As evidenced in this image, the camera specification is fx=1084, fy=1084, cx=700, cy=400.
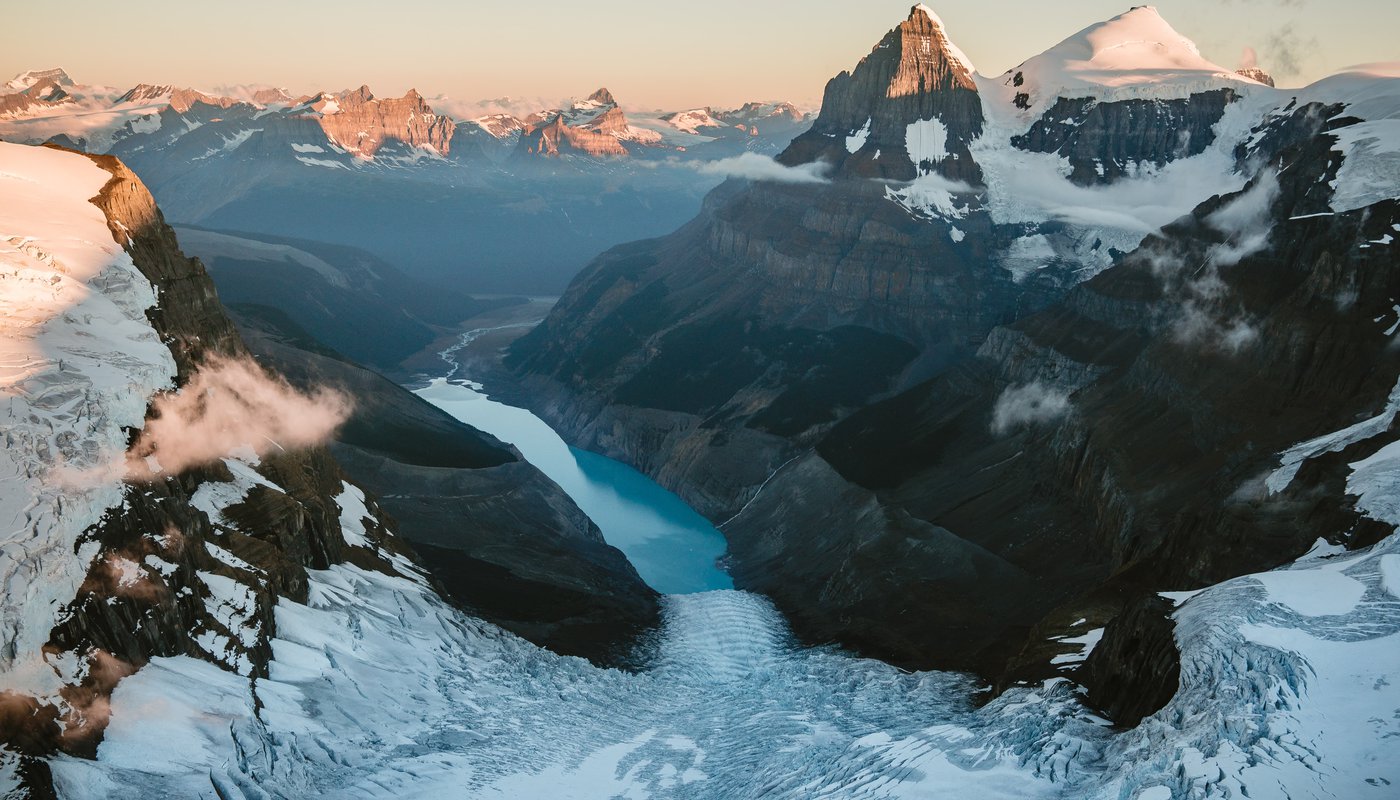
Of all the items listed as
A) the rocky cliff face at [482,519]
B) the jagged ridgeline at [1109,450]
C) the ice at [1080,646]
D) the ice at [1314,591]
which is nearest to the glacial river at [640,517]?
the jagged ridgeline at [1109,450]

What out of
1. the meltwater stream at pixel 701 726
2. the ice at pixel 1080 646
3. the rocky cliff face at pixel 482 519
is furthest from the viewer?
the rocky cliff face at pixel 482 519

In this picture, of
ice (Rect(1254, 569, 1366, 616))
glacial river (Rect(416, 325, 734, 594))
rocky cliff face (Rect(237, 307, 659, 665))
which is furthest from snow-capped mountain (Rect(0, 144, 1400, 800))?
glacial river (Rect(416, 325, 734, 594))

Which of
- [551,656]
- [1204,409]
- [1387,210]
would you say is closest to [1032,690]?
[551,656]

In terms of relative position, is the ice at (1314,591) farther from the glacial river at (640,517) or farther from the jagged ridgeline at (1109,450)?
the glacial river at (640,517)

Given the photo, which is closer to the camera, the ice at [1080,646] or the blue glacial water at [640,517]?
the ice at [1080,646]

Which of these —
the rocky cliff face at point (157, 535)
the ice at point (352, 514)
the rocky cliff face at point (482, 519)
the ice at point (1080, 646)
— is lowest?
the rocky cliff face at point (482, 519)

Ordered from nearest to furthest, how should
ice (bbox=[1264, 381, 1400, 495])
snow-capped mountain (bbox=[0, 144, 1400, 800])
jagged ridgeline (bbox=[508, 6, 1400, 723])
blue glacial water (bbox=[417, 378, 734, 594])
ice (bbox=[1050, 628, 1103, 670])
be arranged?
snow-capped mountain (bbox=[0, 144, 1400, 800]), ice (bbox=[1050, 628, 1103, 670]), jagged ridgeline (bbox=[508, 6, 1400, 723]), ice (bbox=[1264, 381, 1400, 495]), blue glacial water (bbox=[417, 378, 734, 594])

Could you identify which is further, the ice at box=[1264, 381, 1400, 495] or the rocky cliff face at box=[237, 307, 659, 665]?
the rocky cliff face at box=[237, 307, 659, 665]

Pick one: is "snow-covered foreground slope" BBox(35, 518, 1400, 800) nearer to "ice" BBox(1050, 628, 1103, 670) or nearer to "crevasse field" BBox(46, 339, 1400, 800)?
"crevasse field" BBox(46, 339, 1400, 800)

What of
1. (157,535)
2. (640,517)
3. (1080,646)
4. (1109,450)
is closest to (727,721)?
(1080,646)
